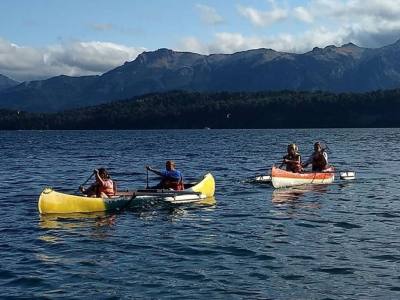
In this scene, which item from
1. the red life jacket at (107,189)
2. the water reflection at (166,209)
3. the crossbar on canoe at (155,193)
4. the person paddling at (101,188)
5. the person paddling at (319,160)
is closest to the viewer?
the water reflection at (166,209)

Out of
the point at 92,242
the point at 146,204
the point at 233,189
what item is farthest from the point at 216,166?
the point at 92,242

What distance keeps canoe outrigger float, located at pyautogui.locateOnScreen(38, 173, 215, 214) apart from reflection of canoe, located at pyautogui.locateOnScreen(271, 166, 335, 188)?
6206 mm

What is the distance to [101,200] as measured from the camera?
26.8 m

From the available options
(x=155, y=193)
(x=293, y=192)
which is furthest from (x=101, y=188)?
(x=293, y=192)

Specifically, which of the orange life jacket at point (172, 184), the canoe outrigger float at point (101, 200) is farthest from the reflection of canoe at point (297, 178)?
the orange life jacket at point (172, 184)

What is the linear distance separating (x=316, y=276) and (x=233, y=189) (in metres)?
20.3

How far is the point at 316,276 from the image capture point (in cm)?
1609

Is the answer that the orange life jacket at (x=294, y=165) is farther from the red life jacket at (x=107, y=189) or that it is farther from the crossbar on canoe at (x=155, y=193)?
the red life jacket at (x=107, y=189)

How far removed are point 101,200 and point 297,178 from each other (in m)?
14.4

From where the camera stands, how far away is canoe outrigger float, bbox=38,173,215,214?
26.0 meters

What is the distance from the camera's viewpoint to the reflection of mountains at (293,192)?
31391 millimetres

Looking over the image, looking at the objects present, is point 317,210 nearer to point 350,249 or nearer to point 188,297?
point 350,249

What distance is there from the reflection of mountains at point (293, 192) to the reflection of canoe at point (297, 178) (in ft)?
1.61

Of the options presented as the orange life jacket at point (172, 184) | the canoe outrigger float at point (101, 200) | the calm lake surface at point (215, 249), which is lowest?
the calm lake surface at point (215, 249)
